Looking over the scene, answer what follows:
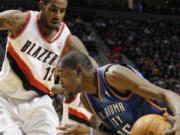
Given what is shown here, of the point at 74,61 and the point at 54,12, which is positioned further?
the point at 54,12

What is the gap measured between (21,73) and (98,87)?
1228 millimetres

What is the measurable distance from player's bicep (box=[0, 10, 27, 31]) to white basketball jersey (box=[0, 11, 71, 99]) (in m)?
0.09

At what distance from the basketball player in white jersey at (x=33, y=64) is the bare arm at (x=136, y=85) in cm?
119

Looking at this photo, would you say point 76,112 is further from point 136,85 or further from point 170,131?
point 170,131

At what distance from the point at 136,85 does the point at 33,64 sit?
1.50 metres

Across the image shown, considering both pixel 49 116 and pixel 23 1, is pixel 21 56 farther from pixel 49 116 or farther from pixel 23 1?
pixel 23 1

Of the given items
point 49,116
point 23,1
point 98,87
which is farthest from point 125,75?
point 23,1

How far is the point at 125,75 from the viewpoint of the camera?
2469 mm

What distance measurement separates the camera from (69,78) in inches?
106

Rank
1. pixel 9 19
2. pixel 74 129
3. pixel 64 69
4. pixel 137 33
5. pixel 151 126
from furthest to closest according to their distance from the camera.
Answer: pixel 137 33 < pixel 9 19 < pixel 74 129 < pixel 64 69 < pixel 151 126

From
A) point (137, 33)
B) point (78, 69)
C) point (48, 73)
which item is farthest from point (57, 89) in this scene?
point (137, 33)

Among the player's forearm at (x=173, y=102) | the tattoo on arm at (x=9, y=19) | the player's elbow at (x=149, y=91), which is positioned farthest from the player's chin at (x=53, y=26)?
the player's forearm at (x=173, y=102)

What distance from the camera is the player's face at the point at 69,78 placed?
105 inches

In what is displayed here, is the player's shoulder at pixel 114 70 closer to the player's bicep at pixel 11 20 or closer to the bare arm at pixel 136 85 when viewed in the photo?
the bare arm at pixel 136 85
